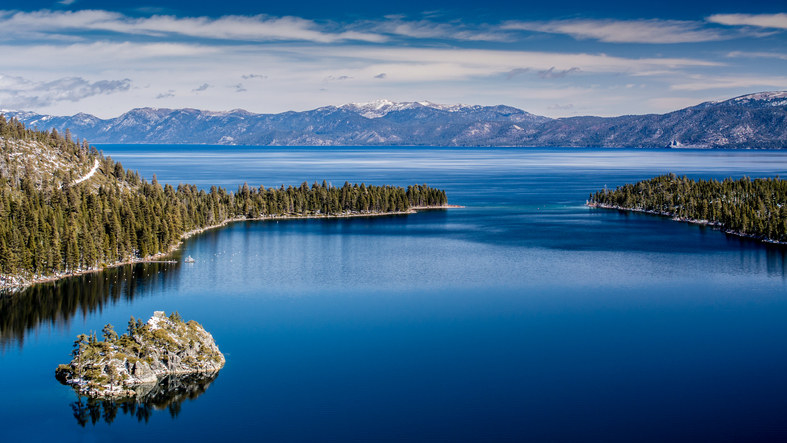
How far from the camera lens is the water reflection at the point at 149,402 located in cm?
4694

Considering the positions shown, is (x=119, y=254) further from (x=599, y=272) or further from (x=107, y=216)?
(x=599, y=272)

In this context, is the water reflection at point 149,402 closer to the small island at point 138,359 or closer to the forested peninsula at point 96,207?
the small island at point 138,359

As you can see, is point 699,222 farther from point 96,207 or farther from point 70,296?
point 70,296

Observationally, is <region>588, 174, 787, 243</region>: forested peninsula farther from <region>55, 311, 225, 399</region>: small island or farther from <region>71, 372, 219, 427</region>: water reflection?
<region>71, 372, 219, 427</region>: water reflection

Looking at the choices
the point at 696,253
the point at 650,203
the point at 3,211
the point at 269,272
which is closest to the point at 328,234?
the point at 269,272

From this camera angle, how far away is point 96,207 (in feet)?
357

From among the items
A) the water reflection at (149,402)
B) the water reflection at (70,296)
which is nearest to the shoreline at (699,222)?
the water reflection at (70,296)

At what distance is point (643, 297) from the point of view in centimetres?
7862

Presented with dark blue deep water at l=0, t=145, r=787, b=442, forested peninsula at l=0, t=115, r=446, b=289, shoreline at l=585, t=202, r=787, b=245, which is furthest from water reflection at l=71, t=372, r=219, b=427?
shoreline at l=585, t=202, r=787, b=245

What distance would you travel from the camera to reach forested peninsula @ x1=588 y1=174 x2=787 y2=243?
12634 cm

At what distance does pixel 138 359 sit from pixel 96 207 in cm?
6362

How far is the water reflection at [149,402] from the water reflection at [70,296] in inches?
669

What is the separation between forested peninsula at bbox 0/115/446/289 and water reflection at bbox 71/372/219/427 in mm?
39961

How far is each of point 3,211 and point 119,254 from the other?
1781cm
